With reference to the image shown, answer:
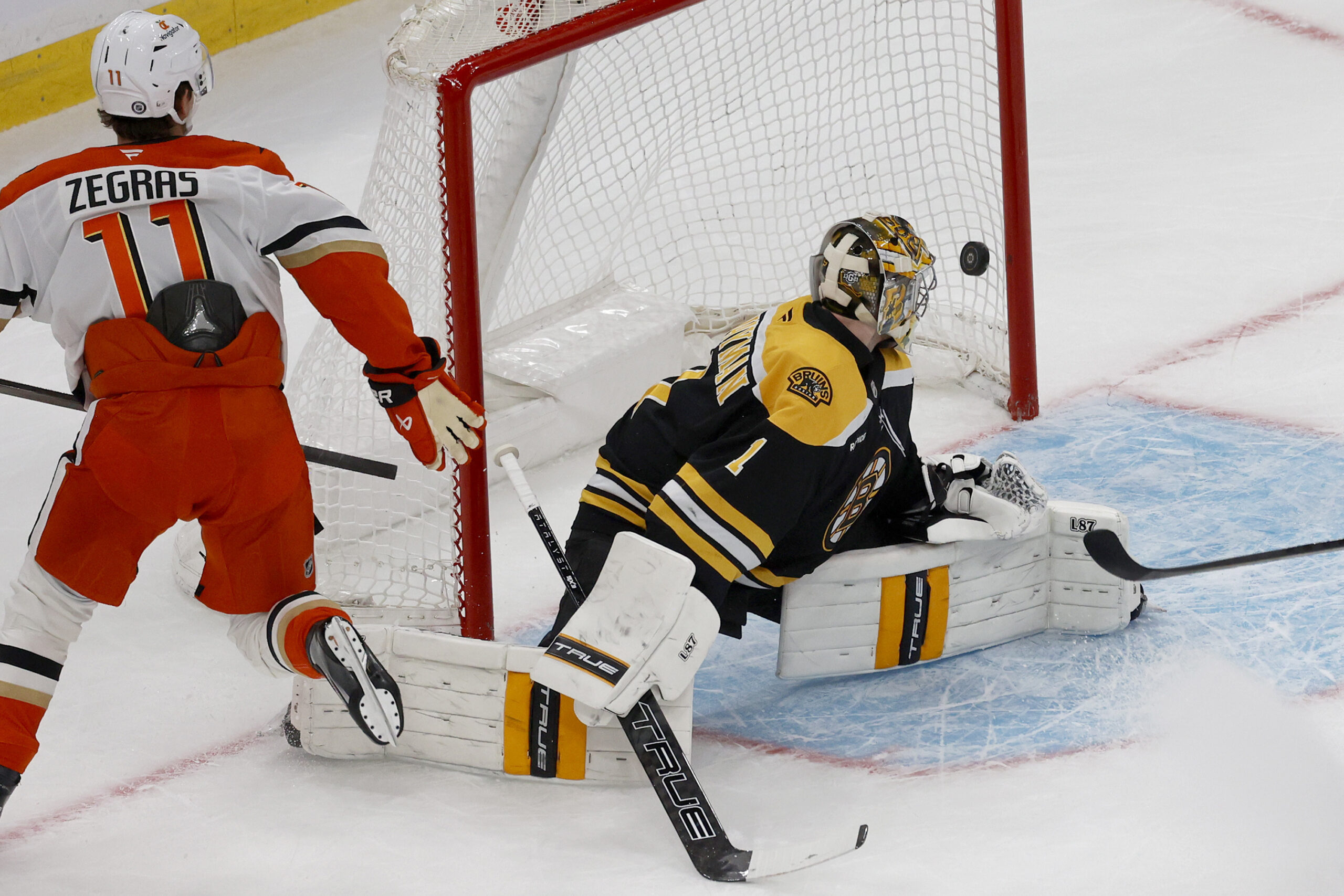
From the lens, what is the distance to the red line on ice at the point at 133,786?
230cm

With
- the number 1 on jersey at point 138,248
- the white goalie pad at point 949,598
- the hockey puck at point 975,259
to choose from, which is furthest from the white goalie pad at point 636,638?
the hockey puck at point 975,259

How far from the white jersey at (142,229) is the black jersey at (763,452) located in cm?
61

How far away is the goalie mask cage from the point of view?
268 centimetres

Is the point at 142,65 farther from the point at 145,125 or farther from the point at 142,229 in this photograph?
the point at 142,229

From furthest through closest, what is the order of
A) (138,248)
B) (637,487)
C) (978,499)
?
1. (978,499)
2. (637,487)
3. (138,248)

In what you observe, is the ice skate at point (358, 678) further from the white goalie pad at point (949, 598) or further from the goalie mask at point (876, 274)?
the goalie mask at point (876, 274)

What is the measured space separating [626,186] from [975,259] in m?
1.09

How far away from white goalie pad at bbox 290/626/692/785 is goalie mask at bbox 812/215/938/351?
67 cm

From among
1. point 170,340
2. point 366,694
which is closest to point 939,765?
point 366,694

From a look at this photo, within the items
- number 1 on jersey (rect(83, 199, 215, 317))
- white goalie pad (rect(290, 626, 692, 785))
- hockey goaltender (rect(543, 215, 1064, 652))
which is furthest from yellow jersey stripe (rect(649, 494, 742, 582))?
number 1 on jersey (rect(83, 199, 215, 317))

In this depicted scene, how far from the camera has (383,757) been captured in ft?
8.07

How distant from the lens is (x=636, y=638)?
226cm

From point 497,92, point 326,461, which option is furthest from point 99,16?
point 326,461

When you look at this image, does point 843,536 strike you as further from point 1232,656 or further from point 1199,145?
point 1199,145
